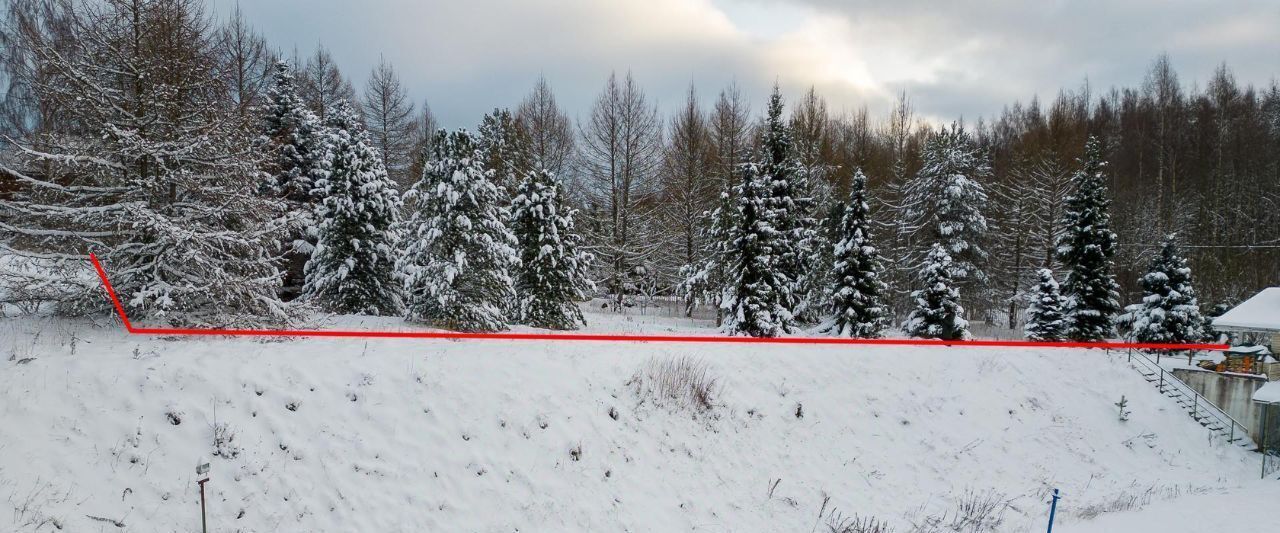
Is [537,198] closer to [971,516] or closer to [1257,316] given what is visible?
[971,516]

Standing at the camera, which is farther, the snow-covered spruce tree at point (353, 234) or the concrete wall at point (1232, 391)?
the snow-covered spruce tree at point (353, 234)

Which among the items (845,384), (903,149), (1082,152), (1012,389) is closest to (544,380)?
(845,384)

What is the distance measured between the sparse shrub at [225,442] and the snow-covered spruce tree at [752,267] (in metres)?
17.2

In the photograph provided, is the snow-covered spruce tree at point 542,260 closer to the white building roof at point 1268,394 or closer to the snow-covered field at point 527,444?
the snow-covered field at point 527,444

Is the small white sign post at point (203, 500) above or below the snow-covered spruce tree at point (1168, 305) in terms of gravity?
below

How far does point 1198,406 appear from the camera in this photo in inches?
739

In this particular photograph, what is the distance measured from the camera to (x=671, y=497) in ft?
31.4

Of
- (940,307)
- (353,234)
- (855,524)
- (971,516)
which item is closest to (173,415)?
(855,524)

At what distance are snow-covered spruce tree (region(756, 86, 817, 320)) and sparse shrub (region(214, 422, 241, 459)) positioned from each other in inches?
769

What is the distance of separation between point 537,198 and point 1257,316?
27954 mm

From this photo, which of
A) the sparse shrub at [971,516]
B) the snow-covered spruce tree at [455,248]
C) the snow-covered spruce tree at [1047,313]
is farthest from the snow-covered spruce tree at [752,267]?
the snow-covered spruce tree at [1047,313]

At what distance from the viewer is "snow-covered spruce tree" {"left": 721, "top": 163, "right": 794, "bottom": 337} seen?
22.5 metres

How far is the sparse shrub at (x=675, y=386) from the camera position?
11.6m

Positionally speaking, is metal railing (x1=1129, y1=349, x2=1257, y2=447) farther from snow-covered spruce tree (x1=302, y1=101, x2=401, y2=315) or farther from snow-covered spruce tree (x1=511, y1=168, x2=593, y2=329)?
snow-covered spruce tree (x1=302, y1=101, x2=401, y2=315)
